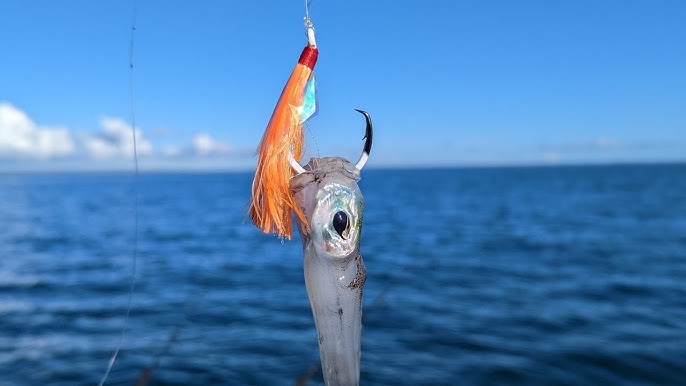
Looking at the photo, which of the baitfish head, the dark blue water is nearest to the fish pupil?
the baitfish head

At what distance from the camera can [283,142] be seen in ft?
8.78

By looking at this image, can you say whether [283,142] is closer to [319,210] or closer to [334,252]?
[319,210]

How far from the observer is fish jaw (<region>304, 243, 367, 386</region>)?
2723 mm

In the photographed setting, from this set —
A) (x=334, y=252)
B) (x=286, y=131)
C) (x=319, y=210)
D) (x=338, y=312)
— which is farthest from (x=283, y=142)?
(x=338, y=312)

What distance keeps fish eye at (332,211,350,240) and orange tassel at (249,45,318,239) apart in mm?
192

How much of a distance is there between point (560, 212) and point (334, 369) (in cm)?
4590

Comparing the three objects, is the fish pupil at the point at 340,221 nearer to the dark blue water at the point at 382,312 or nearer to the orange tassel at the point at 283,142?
the orange tassel at the point at 283,142

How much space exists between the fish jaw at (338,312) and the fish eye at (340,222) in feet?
0.58

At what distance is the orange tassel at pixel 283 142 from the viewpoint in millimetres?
2660

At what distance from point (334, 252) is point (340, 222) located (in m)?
0.15

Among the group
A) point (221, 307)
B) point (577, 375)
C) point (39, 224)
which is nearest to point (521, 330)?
point (577, 375)

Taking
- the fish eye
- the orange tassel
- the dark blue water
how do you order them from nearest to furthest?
1. the fish eye
2. the orange tassel
3. the dark blue water

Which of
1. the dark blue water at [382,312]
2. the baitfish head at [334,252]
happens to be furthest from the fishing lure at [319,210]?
the dark blue water at [382,312]

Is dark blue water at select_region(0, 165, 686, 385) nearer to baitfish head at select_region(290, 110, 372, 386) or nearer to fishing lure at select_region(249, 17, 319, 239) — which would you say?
fishing lure at select_region(249, 17, 319, 239)
